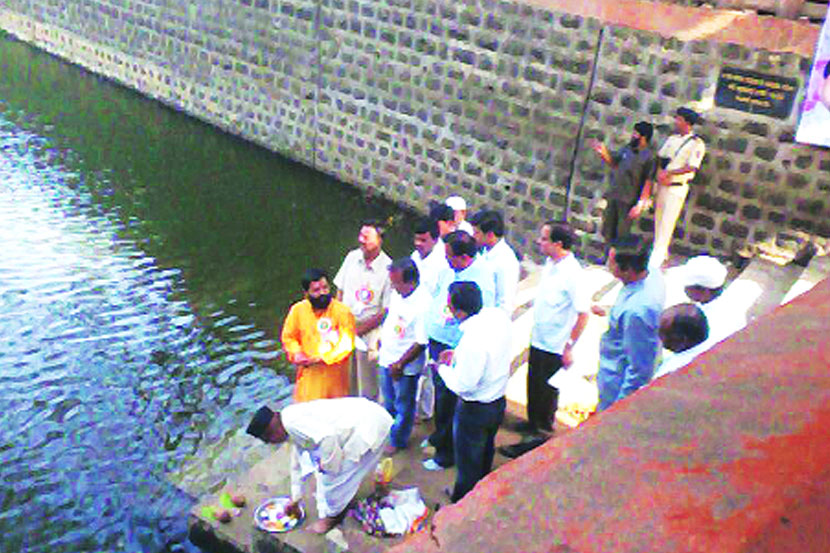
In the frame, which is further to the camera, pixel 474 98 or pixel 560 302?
pixel 474 98

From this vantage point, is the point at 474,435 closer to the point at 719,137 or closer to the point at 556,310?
the point at 556,310

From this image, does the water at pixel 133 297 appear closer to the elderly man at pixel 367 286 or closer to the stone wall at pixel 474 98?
the stone wall at pixel 474 98

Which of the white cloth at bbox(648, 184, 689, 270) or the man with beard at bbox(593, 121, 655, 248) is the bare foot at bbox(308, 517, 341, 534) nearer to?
the white cloth at bbox(648, 184, 689, 270)

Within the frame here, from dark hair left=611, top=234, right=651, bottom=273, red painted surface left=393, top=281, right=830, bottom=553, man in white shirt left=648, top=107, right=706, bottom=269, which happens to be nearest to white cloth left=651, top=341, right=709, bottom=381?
dark hair left=611, top=234, right=651, bottom=273

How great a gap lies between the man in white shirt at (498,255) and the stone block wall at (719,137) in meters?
3.84

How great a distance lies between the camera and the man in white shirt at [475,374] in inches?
171

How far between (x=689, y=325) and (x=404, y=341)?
6.49 ft

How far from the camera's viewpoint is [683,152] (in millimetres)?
8148

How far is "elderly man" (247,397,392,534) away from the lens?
4.34 m

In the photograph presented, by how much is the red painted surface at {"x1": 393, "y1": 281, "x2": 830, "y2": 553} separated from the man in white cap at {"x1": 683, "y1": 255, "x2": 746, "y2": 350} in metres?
3.00

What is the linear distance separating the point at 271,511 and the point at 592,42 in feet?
22.2

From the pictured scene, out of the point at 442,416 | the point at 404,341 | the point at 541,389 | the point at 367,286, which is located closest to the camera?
the point at 404,341

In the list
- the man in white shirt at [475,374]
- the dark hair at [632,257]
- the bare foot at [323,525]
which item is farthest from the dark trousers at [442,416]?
the dark hair at [632,257]

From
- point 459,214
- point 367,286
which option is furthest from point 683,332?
point 459,214
